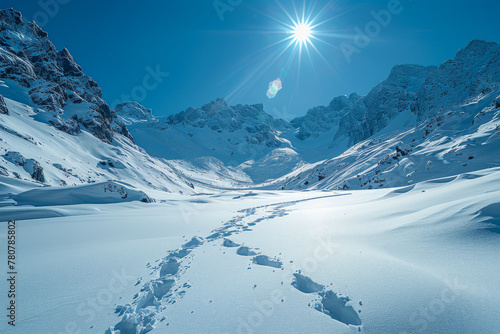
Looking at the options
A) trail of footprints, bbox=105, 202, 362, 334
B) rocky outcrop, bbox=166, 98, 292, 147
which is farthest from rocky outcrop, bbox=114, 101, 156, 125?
trail of footprints, bbox=105, 202, 362, 334

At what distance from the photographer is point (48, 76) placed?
157ft

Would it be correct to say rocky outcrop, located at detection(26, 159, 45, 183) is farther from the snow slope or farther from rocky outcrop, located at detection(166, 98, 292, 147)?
rocky outcrop, located at detection(166, 98, 292, 147)

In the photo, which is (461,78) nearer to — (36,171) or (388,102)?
(388,102)

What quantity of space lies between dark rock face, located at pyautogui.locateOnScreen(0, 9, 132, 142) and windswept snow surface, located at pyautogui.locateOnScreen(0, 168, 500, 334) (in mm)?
44267

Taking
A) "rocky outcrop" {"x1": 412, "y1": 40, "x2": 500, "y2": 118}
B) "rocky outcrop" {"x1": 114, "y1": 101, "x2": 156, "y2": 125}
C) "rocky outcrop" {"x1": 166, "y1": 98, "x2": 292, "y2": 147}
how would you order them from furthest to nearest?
"rocky outcrop" {"x1": 114, "y1": 101, "x2": 156, "y2": 125}
"rocky outcrop" {"x1": 166, "y1": 98, "x2": 292, "y2": 147}
"rocky outcrop" {"x1": 412, "y1": 40, "x2": 500, "y2": 118}

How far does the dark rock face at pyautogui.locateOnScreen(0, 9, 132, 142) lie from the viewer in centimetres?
3862

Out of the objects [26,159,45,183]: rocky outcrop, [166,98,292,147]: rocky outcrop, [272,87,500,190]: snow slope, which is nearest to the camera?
[272,87,500,190]: snow slope

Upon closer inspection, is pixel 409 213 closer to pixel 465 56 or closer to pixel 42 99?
pixel 42 99

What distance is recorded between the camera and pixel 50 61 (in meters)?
51.2

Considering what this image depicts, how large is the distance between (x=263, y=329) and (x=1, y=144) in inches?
1143

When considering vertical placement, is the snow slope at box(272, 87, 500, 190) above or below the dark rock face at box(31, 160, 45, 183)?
above

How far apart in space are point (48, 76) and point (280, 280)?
68.7 meters

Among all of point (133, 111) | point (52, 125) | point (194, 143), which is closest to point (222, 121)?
point (194, 143)

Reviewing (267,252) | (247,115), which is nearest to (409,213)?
(267,252)
